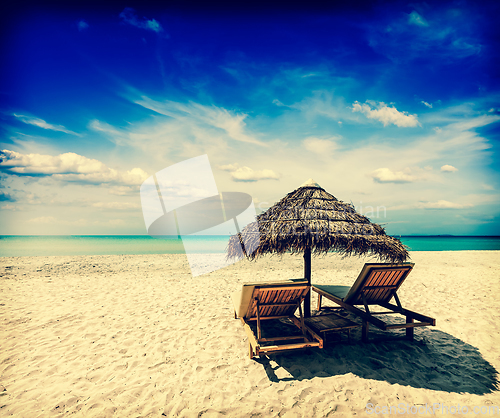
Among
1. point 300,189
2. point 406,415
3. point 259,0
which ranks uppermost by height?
point 259,0

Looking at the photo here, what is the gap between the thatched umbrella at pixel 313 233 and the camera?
13.0 feet

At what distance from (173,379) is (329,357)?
2189 millimetres

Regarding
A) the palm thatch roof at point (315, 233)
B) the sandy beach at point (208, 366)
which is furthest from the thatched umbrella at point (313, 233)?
the sandy beach at point (208, 366)

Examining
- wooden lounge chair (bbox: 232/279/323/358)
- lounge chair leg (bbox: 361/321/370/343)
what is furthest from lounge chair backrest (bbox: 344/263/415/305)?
wooden lounge chair (bbox: 232/279/323/358)

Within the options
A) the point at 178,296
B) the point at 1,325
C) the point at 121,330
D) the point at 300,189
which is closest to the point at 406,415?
the point at 300,189

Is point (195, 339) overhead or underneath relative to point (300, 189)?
underneath

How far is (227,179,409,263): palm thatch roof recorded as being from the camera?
3959mm

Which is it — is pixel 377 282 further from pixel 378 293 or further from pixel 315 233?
pixel 315 233

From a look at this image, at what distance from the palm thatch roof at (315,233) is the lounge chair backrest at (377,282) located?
18 cm

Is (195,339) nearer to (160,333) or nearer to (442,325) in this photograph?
(160,333)

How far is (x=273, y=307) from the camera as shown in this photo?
156 inches

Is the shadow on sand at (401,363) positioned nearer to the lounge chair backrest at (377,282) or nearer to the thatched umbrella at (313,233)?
the lounge chair backrest at (377,282)

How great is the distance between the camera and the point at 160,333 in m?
4.43

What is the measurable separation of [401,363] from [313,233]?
2173 mm
